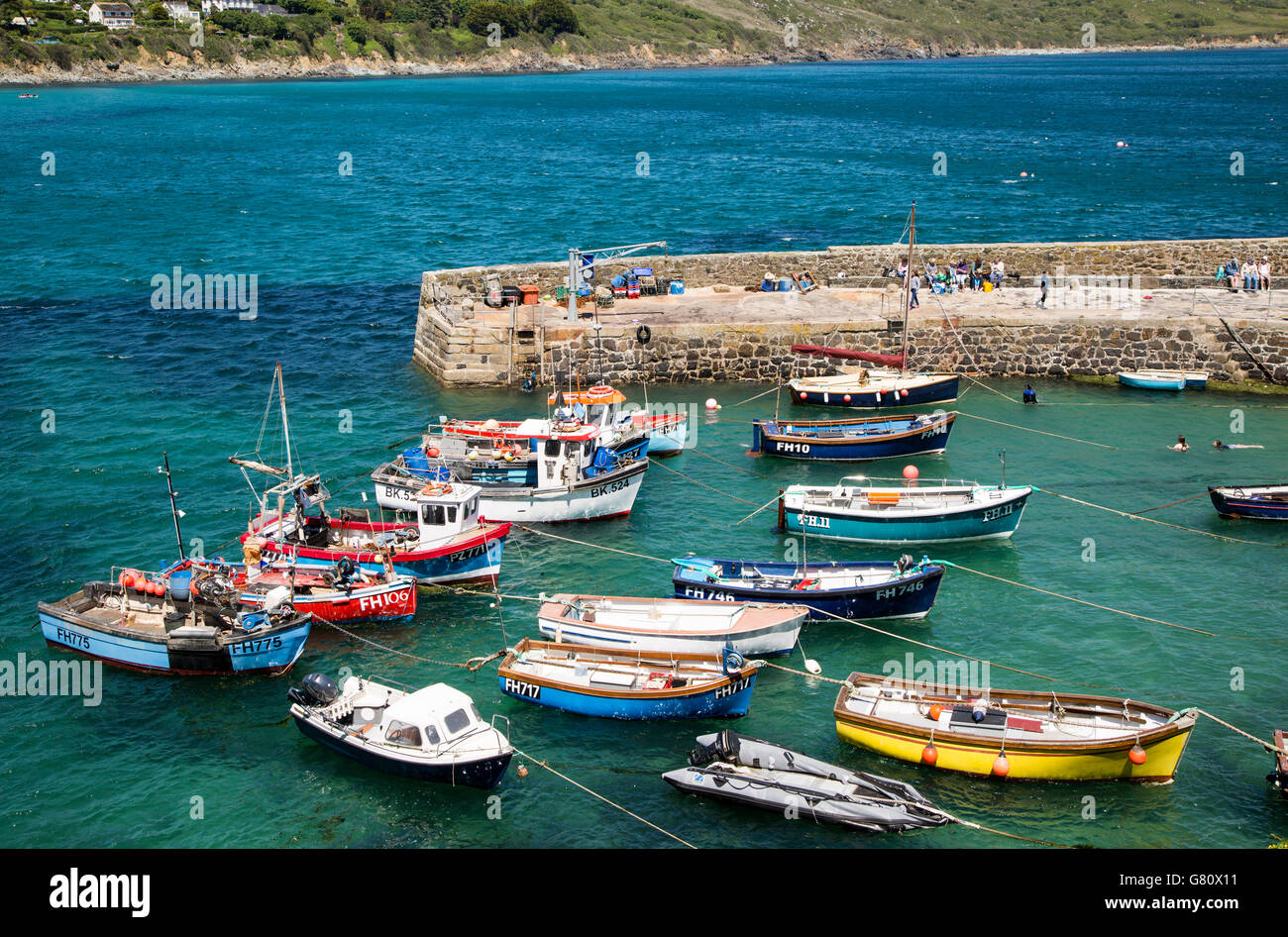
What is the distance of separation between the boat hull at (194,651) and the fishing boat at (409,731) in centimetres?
272

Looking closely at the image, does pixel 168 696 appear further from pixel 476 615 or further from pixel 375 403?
pixel 375 403

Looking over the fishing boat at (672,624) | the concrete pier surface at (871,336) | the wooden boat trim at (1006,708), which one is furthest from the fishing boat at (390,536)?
the concrete pier surface at (871,336)

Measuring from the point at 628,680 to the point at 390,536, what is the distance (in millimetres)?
9944

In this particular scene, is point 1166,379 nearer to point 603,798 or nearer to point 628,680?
point 628,680

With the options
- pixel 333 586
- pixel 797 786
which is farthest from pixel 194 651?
pixel 797 786

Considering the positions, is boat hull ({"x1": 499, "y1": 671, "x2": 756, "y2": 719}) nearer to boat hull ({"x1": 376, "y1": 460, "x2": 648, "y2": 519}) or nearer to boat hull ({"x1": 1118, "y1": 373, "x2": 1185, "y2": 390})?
boat hull ({"x1": 376, "y1": 460, "x2": 648, "y2": 519})

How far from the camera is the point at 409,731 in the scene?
24.2 meters

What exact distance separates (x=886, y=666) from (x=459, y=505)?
13.0 metres

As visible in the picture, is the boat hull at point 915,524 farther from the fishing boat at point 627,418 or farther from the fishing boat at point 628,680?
the fishing boat at point 628,680

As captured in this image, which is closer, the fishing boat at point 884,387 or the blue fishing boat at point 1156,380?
the fishing boat at point 884,387

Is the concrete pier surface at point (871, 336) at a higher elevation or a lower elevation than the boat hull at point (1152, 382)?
higher

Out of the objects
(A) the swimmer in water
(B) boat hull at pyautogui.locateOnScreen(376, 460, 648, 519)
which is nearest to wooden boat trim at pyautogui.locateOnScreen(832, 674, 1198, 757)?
(B) boat hull at pyautogui.locateOnScreen(376, 460, 648, 519)

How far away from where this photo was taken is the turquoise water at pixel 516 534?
77.0 feet

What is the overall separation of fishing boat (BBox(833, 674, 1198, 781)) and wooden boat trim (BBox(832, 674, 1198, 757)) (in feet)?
0.07
